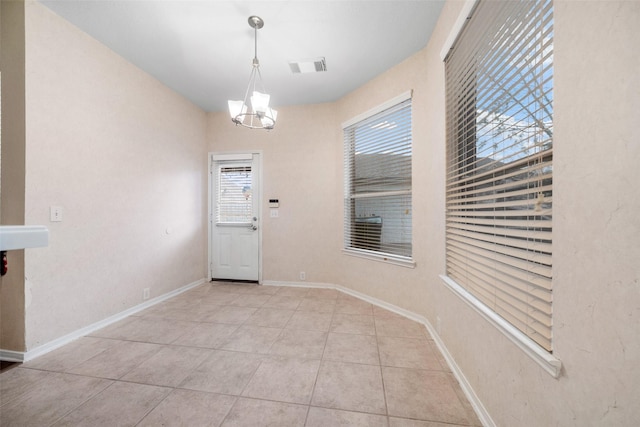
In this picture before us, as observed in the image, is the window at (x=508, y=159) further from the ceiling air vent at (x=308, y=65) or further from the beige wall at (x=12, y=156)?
the beige wall at (x=12, y=156)

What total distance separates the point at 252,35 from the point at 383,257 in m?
2.77

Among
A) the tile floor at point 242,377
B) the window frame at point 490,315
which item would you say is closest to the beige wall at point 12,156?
the tile floor at point 242,377

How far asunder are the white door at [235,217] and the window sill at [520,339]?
3.24m

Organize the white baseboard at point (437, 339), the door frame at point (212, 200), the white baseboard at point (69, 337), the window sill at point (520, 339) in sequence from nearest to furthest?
the window sill at point (520, 339)
the white baseboard at point (437, 339)
the white baseboard at point (69, 337)
the door frame at point (212, 200)

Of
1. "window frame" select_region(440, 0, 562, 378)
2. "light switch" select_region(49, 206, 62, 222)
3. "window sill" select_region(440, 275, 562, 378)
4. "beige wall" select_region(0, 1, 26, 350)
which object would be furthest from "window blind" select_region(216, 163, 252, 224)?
"window sill" select_region(440, 275, 562, 378)

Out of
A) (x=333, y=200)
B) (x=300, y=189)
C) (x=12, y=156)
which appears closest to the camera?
(x=12, y=156)

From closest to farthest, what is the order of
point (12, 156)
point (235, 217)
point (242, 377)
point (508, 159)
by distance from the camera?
point (508, 159), point (242, 377), point (12, 156), point (235, 217)

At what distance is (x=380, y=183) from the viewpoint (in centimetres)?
306

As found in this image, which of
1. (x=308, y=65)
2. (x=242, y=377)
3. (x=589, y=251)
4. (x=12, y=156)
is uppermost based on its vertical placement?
(x=308, y=65)

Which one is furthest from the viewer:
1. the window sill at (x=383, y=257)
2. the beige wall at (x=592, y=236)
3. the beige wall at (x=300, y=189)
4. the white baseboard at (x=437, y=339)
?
the beige wall at (x=300, y=189)

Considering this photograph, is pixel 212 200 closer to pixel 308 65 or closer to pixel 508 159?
pixel 308 65

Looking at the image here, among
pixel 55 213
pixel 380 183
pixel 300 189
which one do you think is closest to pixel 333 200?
pixel 300 189

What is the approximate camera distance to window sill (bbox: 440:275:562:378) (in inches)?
34.1

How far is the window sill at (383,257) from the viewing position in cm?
270
